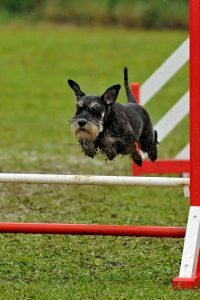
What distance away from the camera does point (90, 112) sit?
6.43 meters

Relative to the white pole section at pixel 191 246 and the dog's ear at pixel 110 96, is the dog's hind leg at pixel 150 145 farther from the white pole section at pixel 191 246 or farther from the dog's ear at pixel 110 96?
the white pole section at pixel 191 246

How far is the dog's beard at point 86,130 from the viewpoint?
20.6 ft

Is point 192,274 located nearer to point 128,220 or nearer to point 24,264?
point 24,264

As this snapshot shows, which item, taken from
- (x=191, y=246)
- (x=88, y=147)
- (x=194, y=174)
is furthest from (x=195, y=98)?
(x=191, y=246)

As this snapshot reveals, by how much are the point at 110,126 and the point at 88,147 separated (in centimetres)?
31

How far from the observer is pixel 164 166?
35.0ft

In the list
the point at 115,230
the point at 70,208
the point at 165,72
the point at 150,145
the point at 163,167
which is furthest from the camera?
the point at 165,72

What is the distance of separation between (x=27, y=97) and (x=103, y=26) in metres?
9.53

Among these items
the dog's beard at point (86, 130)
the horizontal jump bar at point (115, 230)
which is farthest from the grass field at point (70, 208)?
the dog's beard at point (86, 130)

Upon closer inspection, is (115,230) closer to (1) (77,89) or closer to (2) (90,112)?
(2) (90,112)

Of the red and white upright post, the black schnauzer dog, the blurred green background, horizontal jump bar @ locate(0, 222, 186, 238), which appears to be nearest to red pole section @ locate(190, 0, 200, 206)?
the red and white upright post

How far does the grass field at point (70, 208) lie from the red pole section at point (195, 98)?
0.58 metres

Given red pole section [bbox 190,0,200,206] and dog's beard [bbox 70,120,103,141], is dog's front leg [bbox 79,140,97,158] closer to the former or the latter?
dog's beard [bbox 70,120,103,141]

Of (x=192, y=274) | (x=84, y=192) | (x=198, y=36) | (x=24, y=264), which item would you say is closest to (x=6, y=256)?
(x=24, y=264)
